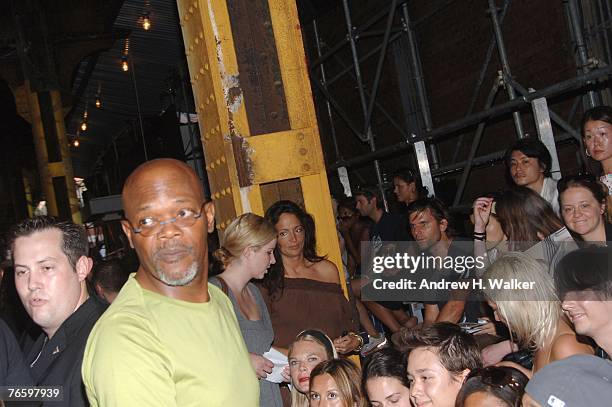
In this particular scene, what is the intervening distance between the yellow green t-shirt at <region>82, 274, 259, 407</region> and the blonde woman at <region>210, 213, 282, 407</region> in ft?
4.86

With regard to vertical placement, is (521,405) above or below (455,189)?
below

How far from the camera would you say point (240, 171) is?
13.3 feet

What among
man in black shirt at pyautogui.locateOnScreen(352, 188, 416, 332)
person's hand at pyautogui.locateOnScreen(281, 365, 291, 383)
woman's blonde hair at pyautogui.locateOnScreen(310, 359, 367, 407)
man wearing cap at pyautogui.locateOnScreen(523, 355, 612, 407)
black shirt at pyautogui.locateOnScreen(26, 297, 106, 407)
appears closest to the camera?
man wearing cap at pyautogui.locateOnScreen(523, 355, 612, 407)

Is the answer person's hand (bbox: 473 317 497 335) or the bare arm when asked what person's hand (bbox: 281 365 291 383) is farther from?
the bare arm

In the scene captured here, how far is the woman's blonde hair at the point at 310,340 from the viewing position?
4074 mm

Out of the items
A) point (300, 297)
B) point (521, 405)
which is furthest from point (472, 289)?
point (521, 405)

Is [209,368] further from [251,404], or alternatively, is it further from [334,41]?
[334,41]

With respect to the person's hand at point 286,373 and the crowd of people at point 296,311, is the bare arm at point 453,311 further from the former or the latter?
the person's hand at point 286,373

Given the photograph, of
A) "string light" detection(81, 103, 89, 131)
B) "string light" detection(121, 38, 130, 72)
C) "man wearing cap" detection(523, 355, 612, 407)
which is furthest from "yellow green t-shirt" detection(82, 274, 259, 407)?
"string light" detection(81, 103, 89, 131)

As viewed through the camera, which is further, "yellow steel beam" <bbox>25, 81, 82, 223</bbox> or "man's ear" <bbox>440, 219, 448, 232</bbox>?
"yellow steel beam" <bbox>25, 81, 82, 223</bbox>

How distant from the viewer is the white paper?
400 cm

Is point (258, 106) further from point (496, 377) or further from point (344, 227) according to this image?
point (344, 227)

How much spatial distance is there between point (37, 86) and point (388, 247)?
35.9 ft

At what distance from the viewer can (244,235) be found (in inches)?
155
